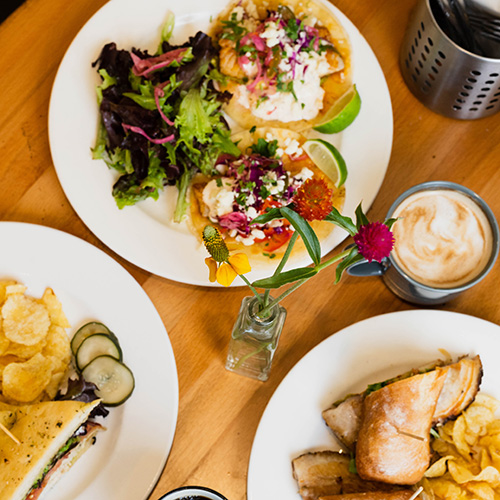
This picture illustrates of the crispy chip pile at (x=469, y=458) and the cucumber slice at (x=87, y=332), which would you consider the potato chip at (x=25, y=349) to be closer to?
the cucumber slice at (x=87, y=332)

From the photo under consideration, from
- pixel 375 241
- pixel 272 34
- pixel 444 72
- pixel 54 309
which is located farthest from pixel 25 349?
pixel 444 72

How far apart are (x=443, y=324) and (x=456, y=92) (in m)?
0.79

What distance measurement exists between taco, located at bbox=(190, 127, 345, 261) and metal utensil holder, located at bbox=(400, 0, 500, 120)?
48cm

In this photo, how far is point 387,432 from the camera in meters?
1.68

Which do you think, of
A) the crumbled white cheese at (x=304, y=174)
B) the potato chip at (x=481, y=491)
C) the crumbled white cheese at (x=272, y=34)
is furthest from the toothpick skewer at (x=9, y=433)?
the crumbled white cheese at (x=272, y=34)

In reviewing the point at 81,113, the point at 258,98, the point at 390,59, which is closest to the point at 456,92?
the point at 390,59

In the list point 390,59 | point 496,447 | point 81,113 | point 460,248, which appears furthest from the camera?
point 390,59

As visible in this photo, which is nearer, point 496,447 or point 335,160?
point 496,447

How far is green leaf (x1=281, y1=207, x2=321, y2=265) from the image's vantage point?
1.26 m

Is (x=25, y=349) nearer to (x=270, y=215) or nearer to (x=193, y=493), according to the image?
(x=193, y=493)

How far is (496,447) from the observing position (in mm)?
1729

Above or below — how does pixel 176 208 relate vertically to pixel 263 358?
above

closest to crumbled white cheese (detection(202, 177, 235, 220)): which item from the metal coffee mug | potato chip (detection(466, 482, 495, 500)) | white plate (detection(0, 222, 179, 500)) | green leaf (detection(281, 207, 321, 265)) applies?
white plate (detection(0, 222, 179, 500))

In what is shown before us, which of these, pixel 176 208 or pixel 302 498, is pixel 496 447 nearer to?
pixel 302 498
